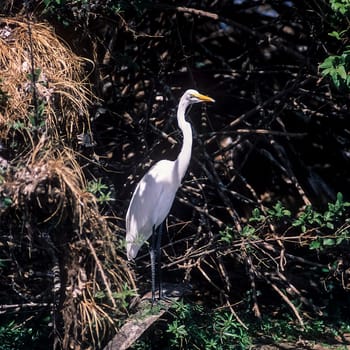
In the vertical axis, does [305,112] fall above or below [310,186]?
above

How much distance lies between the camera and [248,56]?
5.30 metres

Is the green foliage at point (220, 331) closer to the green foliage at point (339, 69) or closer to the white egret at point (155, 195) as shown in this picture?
the white egret at point (155, 195)

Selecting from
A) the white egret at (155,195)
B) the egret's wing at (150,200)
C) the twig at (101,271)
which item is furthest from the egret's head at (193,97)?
the twig at (101,271)

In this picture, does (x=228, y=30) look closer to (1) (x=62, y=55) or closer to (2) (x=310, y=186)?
(2) (x=310, y=186)

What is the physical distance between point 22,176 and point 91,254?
0.43 meters

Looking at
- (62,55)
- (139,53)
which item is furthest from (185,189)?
(62,55)

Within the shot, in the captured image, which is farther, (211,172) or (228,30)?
(228,30)

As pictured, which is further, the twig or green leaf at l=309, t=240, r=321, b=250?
green leaf at l=309, t=240, r=321, b=250

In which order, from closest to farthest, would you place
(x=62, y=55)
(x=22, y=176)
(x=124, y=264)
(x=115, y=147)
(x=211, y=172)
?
(x=22, y=176) < (x=124, y=264) < (x=62, y=55) < (x=211, y=172) < (x=115, y=147)

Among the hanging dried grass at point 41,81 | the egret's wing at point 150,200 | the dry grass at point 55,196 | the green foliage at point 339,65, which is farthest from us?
the egret's wing at point 150,200

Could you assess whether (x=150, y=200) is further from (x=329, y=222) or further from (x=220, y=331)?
(x=329, y=222)

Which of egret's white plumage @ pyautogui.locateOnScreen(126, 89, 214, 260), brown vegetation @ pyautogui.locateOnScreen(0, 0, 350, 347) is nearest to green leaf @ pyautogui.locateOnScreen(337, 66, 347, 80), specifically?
brown vegetation @ pyautogui.locateOnScreen(0, 0, 350, 347)

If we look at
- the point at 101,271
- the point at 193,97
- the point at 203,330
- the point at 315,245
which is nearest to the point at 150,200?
the point at 193,97

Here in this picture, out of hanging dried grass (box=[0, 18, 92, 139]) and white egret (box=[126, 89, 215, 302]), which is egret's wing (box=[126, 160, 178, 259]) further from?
hanging dried grass (box=[0, 18, 92, 139])
